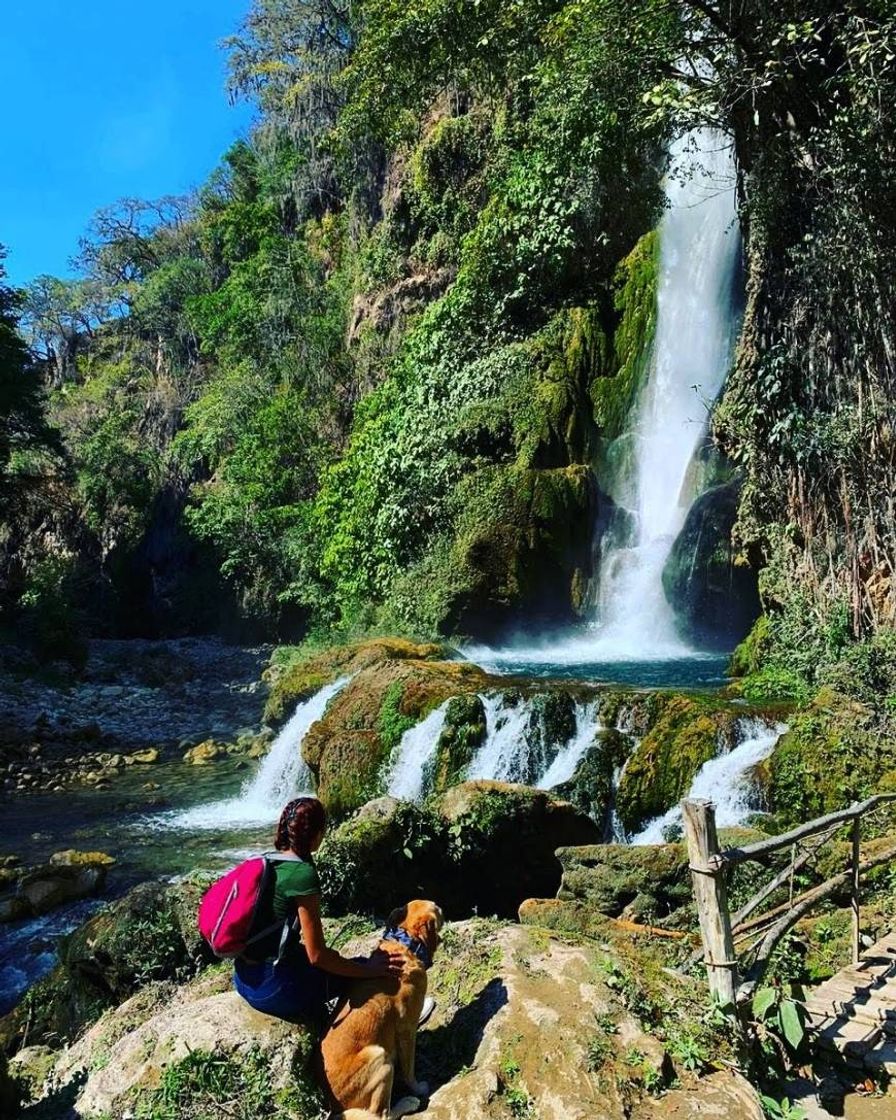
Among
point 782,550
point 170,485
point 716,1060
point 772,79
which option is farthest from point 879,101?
point 170,485

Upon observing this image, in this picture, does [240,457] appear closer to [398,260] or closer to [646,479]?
[398,260]

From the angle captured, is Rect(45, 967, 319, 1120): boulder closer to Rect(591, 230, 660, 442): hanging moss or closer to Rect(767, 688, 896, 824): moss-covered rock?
Rect(767, 688, 896, 824): moss-covered rock

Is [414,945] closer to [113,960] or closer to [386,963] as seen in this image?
[386,963]

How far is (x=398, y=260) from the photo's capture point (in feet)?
79.4

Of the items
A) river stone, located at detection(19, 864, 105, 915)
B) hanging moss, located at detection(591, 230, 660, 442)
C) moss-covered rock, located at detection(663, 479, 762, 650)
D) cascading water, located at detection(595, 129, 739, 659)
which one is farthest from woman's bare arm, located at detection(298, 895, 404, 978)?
hanging moss, located at detection(591, 230, 660, 442)

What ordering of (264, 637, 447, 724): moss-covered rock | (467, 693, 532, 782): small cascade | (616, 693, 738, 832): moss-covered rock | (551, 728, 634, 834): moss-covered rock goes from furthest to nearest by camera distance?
(264, 637, 447, 724): moss-covered rock, (467, 693, 532, 782): small cascade, (551, 728, 634, 834): moss-covered rock, (616, 693, 738, 832): moss-covered rock

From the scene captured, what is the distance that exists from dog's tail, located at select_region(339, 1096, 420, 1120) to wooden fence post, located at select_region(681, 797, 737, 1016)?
51.5 inches

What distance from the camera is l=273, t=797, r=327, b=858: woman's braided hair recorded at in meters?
3.10

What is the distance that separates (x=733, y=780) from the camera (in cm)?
799

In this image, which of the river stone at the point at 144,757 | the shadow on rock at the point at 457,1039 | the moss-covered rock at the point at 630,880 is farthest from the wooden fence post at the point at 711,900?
the river stone at the point at 144,757

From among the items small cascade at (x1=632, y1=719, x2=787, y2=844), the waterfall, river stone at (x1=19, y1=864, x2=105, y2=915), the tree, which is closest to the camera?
small cascade at (x1=632, y1=719, x2=787, y2=844)

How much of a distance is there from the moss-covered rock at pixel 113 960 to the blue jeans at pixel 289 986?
2.28 meters

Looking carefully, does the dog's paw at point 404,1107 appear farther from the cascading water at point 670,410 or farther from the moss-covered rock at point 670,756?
the cascading water at point 670,410

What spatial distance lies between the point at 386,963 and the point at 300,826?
64 centimetres
